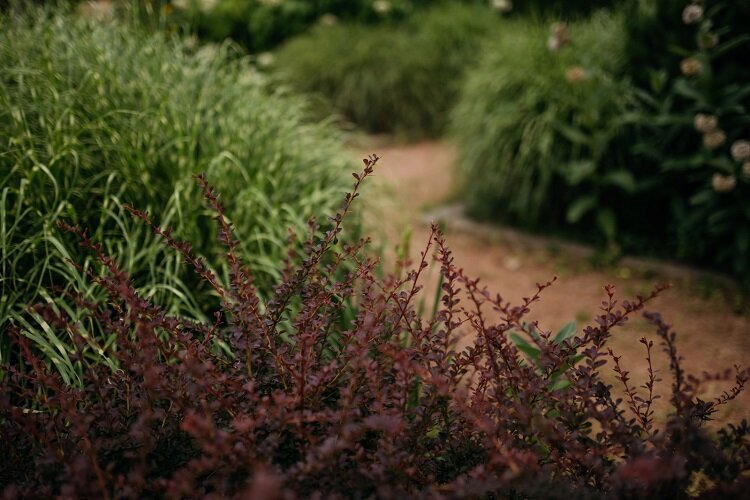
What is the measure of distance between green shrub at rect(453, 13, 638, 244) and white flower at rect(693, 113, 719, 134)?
0.51 m

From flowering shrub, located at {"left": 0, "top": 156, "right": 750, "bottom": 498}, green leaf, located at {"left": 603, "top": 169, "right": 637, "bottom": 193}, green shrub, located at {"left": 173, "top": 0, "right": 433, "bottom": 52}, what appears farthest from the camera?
green shrub, located at {"left": 173, "top": 0, "right": 433, "bottom": 52}

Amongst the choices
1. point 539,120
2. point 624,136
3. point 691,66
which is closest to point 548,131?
point 539,120

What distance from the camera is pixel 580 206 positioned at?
4.34 m

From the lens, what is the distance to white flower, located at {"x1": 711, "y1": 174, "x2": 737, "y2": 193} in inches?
141

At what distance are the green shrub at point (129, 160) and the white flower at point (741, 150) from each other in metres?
2.19

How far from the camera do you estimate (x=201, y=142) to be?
299 cm

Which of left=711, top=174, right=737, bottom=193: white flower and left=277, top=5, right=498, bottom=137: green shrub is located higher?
left=277, top=5, right=498, bottom=137: green shrub

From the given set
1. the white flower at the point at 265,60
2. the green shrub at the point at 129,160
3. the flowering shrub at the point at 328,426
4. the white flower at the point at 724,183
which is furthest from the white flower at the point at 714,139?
the white flower at the point at 265,60

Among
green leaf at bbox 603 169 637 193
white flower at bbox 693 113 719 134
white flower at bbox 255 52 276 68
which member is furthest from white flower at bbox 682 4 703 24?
white flower at bbox 255 52 276 68

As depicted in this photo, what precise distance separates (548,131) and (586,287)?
1.13 m

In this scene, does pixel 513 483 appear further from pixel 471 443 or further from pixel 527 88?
pixel 527 88

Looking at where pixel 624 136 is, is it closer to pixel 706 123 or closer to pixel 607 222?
pixel 607 222

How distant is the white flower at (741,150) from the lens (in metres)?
3.50

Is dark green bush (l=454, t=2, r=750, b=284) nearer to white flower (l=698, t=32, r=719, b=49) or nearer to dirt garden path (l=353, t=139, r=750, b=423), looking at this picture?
white flower (l=698, t=32, r=719, b=49)
